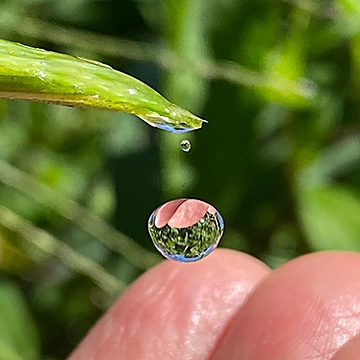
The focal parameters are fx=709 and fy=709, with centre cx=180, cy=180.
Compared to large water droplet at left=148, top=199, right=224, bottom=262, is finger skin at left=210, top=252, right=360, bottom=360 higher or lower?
lower

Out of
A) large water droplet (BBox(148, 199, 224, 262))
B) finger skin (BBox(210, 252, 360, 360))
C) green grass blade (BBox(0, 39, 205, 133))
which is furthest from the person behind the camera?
finger skin (BBox(210, 252, 360, 360))

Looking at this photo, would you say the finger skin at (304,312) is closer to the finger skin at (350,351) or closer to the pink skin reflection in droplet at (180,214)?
the finger skin at (350,351)

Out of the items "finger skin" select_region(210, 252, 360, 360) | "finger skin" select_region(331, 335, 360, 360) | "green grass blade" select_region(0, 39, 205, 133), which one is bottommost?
"finger skin" select_region(210, 252, 360, 360)

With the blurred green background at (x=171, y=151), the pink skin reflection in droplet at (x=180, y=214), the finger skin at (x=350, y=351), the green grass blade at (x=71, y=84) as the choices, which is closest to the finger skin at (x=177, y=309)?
the blurred green background at (x=171, y=151)

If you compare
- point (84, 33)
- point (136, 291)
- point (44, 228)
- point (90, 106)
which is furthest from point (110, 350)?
point (90, 106)

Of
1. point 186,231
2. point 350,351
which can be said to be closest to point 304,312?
point 350,351

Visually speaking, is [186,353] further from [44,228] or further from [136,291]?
[44,228]

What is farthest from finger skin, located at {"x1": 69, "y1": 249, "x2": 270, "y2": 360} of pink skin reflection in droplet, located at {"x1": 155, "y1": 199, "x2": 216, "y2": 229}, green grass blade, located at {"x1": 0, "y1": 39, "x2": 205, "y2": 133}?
green grass blade, located at {"x1": 0, "y1": 39, "x2": 205, "y2": 133}

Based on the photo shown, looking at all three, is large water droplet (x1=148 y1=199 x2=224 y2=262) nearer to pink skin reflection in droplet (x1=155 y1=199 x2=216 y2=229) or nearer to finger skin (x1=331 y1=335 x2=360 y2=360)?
pink skin reflection in droplet (x1=155 y1=199 x2=216 y2=229)
